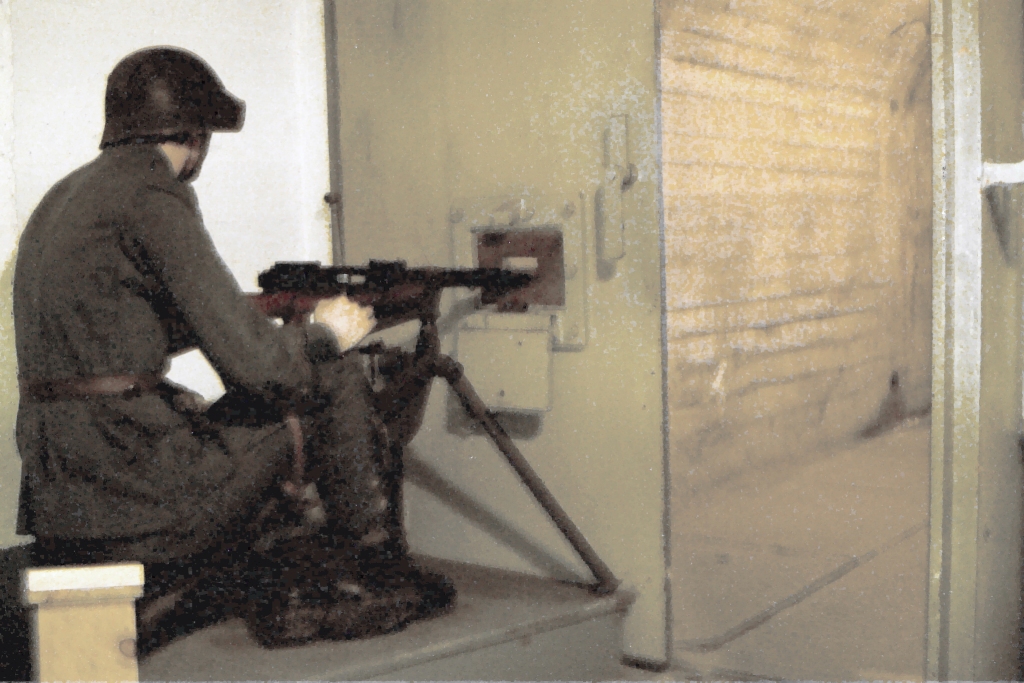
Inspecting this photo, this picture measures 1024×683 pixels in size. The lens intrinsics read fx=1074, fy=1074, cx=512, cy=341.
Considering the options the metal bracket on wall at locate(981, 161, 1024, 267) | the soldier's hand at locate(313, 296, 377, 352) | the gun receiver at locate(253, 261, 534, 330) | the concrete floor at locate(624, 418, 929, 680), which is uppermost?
the metal bracket on wall at locate(981, 161, 1024, 267)

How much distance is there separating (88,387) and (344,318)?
61 centimetres

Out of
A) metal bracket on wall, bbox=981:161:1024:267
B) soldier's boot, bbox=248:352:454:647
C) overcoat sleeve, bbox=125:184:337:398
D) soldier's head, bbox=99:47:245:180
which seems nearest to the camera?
metal bracket on wall, bbox=981:161:1024:267

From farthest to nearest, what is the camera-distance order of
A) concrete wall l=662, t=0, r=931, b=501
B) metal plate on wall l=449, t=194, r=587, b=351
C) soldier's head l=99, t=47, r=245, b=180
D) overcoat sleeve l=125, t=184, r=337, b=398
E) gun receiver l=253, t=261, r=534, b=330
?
1. concrete wall l=662, t=0, r=931, b=501
2. metal plate on wall l=449, t=194, r=587, b=351
3. gun receiver l=253, t=261, r=534, b=330
4. soldier's head l=99, t=47, r=245, b=180
5. overcoat sleeve l=125, t=184, r=337, b=398

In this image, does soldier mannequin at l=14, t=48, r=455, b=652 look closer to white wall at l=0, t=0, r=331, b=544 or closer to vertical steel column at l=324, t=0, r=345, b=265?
white wall at l=0, t=0, r=331, b=544

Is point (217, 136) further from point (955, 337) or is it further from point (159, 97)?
point (955, 337)

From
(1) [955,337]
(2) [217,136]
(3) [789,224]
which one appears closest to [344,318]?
(2) [217,136]

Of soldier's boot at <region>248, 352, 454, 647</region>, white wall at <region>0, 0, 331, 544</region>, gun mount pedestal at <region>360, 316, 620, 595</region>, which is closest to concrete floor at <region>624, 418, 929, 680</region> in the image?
gun mount pedestal at <region>360, 316, 620, 595</region>

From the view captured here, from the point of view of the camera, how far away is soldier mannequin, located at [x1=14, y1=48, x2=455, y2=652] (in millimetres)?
2305

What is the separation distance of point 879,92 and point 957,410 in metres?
5.40

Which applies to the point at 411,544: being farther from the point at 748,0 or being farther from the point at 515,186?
the point at 748,0

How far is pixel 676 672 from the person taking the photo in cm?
300

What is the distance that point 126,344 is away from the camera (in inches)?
91.5

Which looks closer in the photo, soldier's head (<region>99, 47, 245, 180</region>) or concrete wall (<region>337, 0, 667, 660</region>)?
soldier's head (<region>99, 47, 245, 180</region>)

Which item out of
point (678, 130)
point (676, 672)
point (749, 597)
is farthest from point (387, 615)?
point (678, 130)
